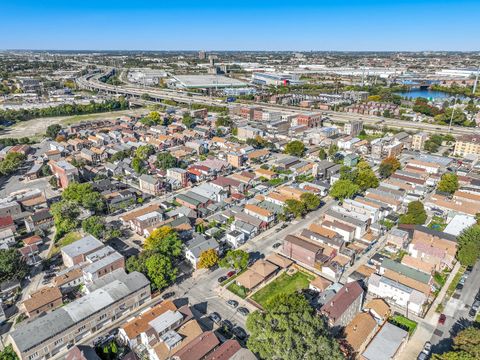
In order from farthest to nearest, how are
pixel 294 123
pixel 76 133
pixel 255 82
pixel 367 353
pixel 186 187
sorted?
pixel 255 82 < pixel 294 123 < pixel 76 133 < pixel 186 187 < pixel 367 353

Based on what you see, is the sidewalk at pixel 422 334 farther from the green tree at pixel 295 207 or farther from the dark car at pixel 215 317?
the green tree at pixel 295 207

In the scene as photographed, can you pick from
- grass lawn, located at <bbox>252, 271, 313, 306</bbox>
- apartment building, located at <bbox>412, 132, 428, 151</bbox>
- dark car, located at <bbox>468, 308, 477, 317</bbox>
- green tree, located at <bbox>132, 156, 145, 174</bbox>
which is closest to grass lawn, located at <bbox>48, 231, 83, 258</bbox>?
green tree, located at <bbox>132, 156, 145, 174</bbox>

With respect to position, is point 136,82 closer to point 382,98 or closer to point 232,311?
point 382,98

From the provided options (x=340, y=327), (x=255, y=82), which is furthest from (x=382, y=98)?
(x=340, y=327)

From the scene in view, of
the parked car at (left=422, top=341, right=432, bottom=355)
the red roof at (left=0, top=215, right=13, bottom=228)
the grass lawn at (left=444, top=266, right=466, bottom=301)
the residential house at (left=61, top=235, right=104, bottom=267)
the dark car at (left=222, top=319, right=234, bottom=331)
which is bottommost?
the dark car at (left=222, top=319, right=234, bottom=331)

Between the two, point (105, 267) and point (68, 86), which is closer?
point (105, 267)

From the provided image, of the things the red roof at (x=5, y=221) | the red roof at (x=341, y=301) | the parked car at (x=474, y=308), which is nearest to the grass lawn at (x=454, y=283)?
the parked car at (x=474, y=308)

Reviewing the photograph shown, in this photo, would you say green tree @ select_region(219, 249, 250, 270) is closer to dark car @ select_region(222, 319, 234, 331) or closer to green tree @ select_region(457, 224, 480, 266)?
dark car @ select_region(222, 319, 234, 331)
